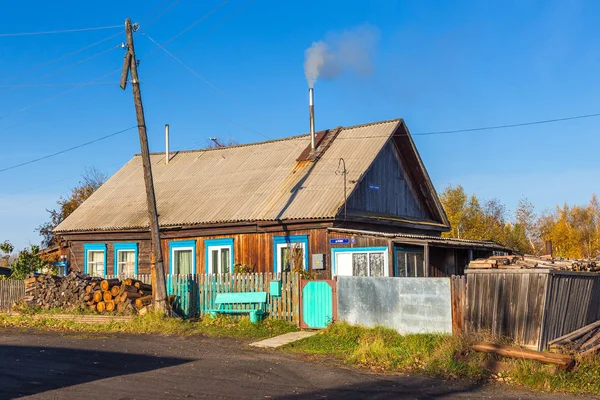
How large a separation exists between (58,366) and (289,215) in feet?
36.0

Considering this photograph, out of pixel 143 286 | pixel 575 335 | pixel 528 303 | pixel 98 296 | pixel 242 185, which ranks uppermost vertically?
pixel 242 185

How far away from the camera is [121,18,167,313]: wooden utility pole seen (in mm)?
20453

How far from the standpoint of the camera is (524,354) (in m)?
12.4

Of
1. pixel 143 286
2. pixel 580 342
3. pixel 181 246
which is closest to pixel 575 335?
pixel 580 342

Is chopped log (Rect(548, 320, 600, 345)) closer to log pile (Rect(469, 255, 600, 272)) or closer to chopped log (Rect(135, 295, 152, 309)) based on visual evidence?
log pile (Rect(469, 255, 600, 272))

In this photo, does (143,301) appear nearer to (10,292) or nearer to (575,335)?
(10,292)

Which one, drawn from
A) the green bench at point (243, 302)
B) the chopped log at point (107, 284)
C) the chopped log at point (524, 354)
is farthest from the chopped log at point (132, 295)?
the chopped log at point (524, 354)

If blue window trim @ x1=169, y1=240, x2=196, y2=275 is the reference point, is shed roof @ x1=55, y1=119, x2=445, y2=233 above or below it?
above

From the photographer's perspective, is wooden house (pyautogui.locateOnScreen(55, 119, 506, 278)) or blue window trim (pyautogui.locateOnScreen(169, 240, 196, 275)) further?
blue window trim (pyautogui.locateOnScreen(169, 240, 196, 275))

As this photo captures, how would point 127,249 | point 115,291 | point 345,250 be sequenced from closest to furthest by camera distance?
point 115,291 < point 345,250 < point 127,249

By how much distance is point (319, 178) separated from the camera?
25188 millimetres

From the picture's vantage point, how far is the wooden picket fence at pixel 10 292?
25.0 m

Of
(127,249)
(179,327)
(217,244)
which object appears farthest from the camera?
(127,249)

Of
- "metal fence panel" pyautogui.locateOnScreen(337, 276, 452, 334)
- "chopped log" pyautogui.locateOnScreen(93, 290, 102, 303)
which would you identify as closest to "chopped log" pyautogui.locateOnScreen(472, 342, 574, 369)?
"metal fence panel" pyautogui.locateOnScreen(337, 276, 452, 334)
